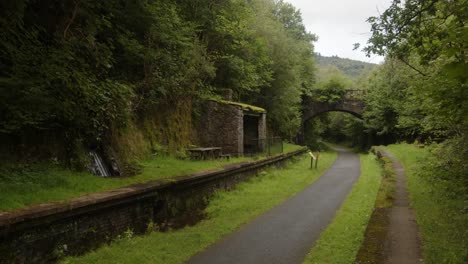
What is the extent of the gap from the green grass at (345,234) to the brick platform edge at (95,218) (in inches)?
129

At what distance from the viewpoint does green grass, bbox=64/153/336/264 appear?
5641 mm

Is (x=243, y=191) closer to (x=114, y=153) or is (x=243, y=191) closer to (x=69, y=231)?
(x=114, y=153)

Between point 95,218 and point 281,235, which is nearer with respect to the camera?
point 95,218

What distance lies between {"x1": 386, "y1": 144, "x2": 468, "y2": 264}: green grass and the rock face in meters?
6.85

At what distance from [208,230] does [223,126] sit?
8.30m

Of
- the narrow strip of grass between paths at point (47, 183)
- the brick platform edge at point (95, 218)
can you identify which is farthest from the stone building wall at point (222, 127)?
the narrow strip of grass between paths at point (47, 183)

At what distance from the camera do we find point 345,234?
22.2ft

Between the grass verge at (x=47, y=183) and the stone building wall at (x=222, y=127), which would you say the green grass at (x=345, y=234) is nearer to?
the grass verge at (x=47, y=183)

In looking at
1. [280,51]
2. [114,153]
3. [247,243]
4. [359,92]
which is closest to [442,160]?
[247,243]

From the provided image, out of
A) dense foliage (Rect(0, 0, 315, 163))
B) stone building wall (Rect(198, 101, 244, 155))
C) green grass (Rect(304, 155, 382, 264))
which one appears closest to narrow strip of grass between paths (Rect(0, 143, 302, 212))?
dense foliage (Rect(0, 0, 315, 163))

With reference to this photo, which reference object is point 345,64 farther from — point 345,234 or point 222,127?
point 345,234

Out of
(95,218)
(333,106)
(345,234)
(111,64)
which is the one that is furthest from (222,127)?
(333,106)

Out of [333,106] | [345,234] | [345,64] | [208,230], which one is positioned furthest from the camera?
[345,64]

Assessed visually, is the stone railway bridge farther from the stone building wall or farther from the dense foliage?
the stone building wall
